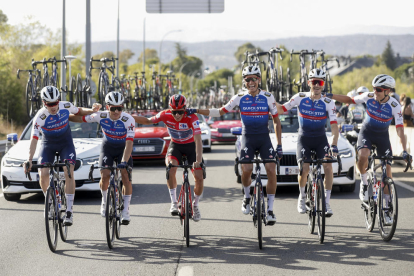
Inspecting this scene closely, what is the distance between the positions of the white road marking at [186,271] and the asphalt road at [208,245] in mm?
10

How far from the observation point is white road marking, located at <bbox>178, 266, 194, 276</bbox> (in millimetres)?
6703

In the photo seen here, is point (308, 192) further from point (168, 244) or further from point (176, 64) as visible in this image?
point (176, 64)

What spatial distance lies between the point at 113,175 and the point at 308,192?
102 inches

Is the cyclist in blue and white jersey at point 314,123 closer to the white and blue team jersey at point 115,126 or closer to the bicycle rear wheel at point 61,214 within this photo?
the white and blue team jersey at point 115,126

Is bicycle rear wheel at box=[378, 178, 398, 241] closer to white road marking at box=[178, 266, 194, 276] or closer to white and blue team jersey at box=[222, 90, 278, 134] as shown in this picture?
white and blue team jersey at box=[222, 90, 278, 134]

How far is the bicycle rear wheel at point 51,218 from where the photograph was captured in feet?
25.6

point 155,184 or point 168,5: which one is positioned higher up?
point 168,5

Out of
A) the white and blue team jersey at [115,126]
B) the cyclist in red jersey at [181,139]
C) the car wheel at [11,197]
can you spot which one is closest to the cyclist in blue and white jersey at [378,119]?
the cyclist in red jersey at [181,139]

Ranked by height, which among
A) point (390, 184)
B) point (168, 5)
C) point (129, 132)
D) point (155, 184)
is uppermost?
point (168, 5)

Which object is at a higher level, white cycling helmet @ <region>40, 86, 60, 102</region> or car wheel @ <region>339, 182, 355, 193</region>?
white cycling helmet @ <region>40, 86, 60, 102</region>

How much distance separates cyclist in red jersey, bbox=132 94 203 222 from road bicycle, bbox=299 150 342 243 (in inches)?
55.6

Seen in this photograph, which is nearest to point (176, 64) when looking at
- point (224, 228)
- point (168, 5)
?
point (168, 5)

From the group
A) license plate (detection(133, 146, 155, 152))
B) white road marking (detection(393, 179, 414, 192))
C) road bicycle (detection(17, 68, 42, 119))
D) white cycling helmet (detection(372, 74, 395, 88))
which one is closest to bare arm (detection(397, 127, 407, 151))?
white cycling helmet (detection(372, 74, 395, 88))

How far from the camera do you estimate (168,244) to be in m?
8.28
